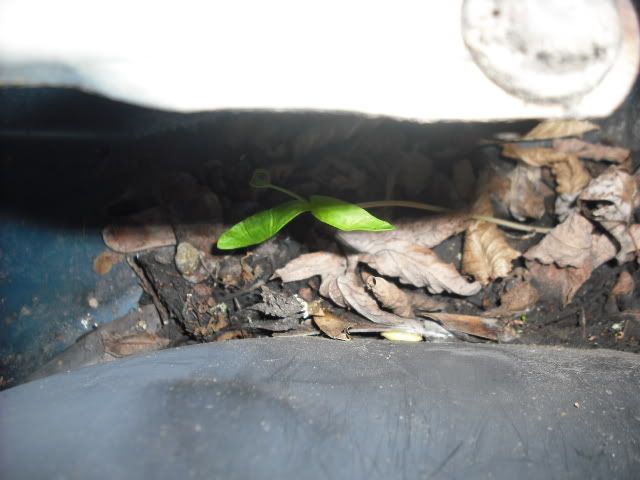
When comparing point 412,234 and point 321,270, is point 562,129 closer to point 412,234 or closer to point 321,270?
point 412,234

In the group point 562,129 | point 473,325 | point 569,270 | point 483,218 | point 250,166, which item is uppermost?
point 562,129

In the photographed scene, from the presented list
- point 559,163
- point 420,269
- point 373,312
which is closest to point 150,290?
point 373,312

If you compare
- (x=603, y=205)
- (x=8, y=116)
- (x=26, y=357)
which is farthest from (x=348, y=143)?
(x=26, y=357)

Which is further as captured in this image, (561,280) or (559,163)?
(559,163)

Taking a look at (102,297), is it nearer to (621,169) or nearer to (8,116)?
(8,116)

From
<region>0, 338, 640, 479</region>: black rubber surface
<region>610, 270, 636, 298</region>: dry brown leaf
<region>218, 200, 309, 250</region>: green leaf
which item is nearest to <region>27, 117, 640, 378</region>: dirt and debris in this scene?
<region>610, 270, 636, 298</region>: dry brown leaf

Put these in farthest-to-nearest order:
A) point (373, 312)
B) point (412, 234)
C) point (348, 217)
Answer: point (412, 234) < point (373, 312) < point (348, 217)
